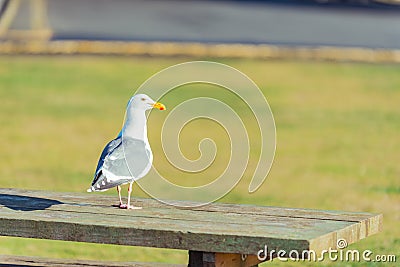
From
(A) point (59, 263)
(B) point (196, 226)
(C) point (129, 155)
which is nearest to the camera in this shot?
(B) point (196, 226)

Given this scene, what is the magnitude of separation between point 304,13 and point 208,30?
3327 millimetres

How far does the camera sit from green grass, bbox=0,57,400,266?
9.37m

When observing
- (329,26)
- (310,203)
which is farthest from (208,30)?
(310,203)

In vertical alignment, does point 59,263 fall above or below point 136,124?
below

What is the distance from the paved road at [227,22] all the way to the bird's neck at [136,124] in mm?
16507

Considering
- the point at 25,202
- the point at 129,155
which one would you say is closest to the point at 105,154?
the point at 129,155

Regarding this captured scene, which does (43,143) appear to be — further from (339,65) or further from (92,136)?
(339,65)

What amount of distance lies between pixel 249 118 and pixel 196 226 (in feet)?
35.1

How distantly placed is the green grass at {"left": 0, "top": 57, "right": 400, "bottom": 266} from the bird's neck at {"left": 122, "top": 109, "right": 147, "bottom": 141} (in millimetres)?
2433

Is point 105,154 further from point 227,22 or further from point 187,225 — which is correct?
point 227,22

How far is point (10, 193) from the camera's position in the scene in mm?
5254

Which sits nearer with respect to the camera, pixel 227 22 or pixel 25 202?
pixel 25 202

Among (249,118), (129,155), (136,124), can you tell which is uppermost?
(249,118)

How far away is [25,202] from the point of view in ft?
16.3
